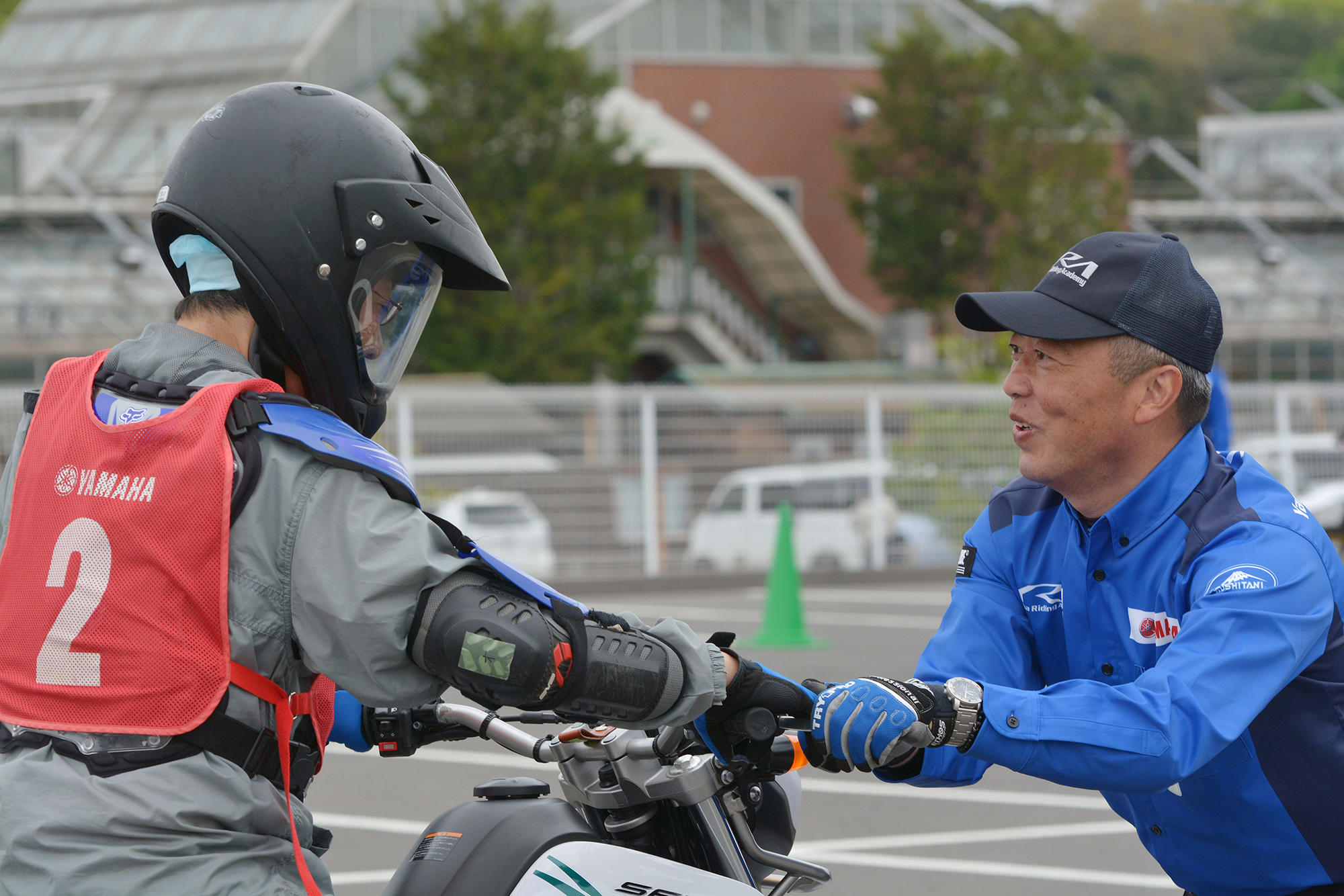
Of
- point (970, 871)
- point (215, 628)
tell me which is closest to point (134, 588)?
point (215, 628)

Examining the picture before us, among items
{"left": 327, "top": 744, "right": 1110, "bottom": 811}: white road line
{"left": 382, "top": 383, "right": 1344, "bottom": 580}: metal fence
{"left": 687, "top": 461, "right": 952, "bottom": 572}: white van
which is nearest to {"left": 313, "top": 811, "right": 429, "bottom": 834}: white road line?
{"left": 327, "top": 744, "right": 1110, "bottom": 811}: white road line

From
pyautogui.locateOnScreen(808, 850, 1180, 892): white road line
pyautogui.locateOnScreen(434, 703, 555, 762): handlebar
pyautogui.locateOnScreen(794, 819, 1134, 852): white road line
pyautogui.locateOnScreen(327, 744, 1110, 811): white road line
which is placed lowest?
pyautogui.locateOnScreen(327, 744, 1110, 811): white road line

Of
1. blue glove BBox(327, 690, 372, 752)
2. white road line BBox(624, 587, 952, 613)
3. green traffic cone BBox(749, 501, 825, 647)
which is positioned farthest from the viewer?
white road line BBox(624, 587, 952, 613)

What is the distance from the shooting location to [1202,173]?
45000 mm

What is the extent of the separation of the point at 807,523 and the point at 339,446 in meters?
14.0

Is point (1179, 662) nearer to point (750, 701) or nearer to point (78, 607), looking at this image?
point (750, 701)

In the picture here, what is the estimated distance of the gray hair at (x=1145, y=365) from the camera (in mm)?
2768

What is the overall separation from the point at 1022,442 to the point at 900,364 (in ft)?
95.9

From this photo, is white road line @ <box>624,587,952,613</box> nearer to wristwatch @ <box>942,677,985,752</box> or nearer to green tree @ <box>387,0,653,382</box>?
green tree @ <box>387,0,653,382</box>

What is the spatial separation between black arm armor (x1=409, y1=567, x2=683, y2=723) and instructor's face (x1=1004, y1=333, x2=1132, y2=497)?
1.03 meters

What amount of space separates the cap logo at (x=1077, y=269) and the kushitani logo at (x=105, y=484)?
63.9 inches

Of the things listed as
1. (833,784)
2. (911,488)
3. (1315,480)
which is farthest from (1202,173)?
(833,784)

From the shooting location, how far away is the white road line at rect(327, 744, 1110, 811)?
6.77 m

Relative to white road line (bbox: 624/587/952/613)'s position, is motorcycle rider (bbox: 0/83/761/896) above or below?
above
